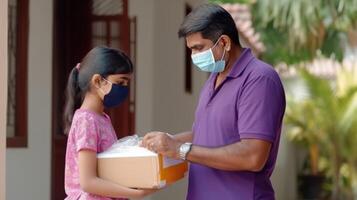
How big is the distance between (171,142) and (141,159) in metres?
0.15

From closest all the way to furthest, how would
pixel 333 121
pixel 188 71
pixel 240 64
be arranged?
pixel 240 64 < pixel 188 71 < pixel 333 121

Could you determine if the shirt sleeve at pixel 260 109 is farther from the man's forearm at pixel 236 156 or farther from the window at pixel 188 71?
the window at pixel 188 71

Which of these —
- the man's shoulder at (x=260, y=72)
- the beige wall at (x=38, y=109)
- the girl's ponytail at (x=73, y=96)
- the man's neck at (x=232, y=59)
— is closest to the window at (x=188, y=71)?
the beige wall at (x=38, y=109)

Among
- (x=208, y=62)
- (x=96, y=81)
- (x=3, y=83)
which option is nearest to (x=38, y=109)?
(x=3, y=83)

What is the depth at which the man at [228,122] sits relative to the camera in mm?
3029

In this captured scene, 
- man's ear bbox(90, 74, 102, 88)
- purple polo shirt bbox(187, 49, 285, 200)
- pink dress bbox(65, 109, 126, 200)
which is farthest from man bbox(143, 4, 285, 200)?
man's ear bbox(90, 74, 102, 88)

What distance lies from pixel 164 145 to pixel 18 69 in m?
3.96

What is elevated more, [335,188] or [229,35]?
[229,35]

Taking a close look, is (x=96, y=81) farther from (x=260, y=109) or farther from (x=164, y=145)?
(x=260, y=109)

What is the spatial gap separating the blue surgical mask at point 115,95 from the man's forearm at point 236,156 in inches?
18.8

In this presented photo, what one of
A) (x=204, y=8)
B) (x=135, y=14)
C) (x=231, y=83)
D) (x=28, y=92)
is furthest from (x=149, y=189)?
(x=135, y=14)

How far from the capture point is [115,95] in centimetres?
334

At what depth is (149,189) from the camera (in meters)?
3.17

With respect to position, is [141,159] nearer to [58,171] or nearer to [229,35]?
[229,35]
